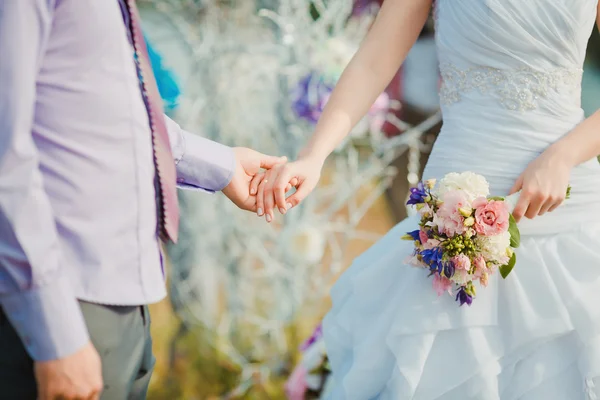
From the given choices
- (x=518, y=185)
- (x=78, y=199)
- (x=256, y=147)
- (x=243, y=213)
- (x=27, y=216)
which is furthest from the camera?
(x=243, y=213)

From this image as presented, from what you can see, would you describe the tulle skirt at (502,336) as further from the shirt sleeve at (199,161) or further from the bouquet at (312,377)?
the bouquet at (312,377)

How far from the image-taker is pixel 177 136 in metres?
1.53

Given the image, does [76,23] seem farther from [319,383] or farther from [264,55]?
[264,55]

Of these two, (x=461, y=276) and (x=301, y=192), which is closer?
(x=461, y=276)

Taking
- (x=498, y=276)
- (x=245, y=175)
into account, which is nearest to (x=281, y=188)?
(x=245, y=175)

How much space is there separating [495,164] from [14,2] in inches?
43.2

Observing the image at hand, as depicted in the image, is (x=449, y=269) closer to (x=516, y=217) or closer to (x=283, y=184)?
(x=516, y=217)

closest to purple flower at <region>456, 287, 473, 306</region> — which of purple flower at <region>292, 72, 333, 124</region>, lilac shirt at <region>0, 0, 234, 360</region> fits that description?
lilac shirt at <region>0, 0, 234, 360</region>

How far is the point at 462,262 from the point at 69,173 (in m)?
0.82

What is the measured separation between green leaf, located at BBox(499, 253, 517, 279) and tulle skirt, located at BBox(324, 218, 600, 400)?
0.21 feet

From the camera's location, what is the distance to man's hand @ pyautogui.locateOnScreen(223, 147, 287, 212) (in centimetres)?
171

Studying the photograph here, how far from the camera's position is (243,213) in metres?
3.57

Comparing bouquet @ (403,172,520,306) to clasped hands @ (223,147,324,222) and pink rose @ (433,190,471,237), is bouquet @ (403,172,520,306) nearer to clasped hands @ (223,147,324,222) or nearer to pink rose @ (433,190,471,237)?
pink rose @ (433,190,471,237)

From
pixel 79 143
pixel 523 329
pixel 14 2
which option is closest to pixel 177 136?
pixel 79 143
